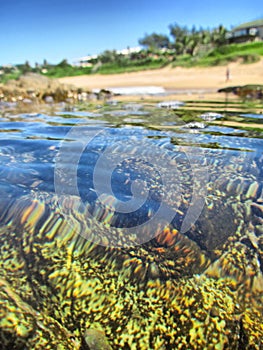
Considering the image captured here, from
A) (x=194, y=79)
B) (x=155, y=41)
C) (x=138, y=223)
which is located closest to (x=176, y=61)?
(x=194, y=79)

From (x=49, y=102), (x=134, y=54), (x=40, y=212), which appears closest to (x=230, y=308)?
(x=40, y=212)

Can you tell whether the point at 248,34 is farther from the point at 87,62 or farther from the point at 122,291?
the point at 122,291

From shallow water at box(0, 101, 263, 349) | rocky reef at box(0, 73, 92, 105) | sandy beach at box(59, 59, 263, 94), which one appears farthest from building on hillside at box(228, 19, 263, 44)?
shallow water at box(0, 101, 263, 349)

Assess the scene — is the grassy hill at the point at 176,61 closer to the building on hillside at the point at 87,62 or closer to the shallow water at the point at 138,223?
the building on hillside at the point at 87,62

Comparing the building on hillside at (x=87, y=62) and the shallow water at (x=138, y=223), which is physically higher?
the building on hillside at (x=87, y=62)

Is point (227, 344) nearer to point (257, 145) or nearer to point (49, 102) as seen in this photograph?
A: point (257, 145)

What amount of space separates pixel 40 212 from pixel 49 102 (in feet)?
32.7

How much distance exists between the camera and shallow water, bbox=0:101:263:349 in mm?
1487

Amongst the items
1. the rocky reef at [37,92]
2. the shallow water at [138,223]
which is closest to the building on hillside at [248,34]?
the rocky reef at [37,92]

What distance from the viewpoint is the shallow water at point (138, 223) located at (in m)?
1.49

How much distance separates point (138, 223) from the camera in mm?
2084

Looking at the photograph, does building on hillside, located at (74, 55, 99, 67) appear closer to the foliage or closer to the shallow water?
the foliage

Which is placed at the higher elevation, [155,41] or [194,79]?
[155,41]

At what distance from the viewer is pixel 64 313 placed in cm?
147
